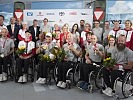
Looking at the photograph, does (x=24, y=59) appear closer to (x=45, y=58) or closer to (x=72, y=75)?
(x=45, y=58)

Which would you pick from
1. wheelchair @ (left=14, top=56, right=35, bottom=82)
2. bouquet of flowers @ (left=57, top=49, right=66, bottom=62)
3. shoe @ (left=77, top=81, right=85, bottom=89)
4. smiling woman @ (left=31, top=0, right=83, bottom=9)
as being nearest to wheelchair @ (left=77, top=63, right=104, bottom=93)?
shoe @ (left=77, top=81, right=85, bottom=89)

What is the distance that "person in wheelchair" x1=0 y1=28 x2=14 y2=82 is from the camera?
5.24 m

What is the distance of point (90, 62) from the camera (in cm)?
485

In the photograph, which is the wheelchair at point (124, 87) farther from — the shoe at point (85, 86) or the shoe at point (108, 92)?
the shoe at point (85, 86)

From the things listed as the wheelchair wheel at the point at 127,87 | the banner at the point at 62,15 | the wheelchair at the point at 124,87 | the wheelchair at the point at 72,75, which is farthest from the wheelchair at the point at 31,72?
the banner at the point at 62,15

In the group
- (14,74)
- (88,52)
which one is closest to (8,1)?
(14,74)

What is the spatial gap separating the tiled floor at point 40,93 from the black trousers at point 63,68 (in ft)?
0.80

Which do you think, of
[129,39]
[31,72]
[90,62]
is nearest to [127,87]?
[90,62]

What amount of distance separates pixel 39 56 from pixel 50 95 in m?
1.04

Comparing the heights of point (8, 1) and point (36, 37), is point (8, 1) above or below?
above

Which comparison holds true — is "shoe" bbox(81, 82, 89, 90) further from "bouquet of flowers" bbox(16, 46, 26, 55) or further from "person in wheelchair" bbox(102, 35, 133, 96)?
"bouquet of flowers" bbox(16, 46, 26, 55)

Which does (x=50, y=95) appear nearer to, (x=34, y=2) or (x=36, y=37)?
(x=36, y=37)

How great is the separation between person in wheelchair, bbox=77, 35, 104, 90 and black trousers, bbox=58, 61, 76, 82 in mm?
220

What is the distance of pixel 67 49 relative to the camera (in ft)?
16.9
